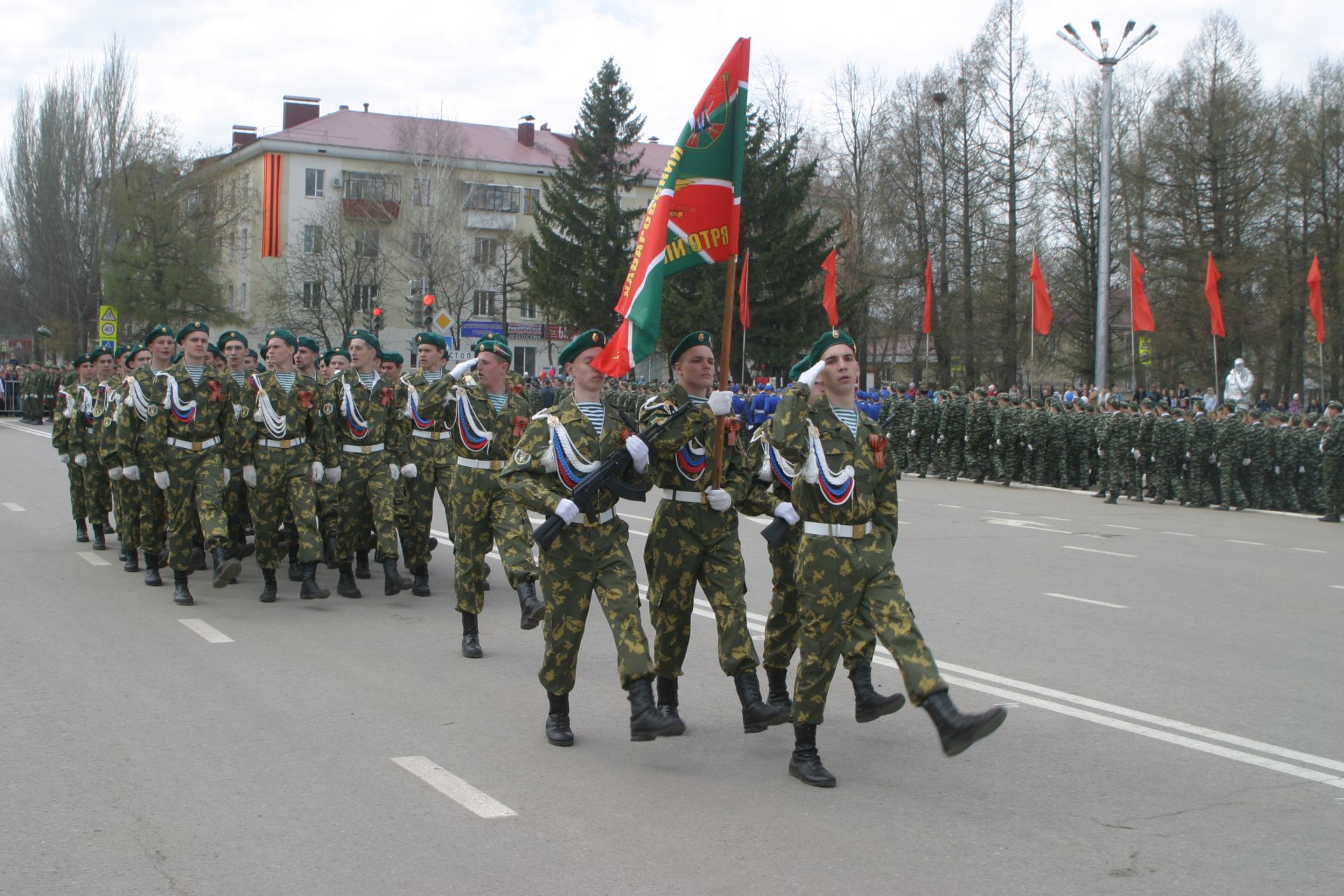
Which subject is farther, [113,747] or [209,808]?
[113,747]

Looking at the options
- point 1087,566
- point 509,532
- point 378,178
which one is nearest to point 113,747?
point 509,532

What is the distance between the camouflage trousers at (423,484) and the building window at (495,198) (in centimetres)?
6196

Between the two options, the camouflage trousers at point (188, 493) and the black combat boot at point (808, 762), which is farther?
the camouflage trousers at point (188, 493)

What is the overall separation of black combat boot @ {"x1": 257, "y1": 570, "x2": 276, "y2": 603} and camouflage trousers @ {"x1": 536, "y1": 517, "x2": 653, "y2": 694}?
4821mm

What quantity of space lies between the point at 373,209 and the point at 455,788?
64402mm

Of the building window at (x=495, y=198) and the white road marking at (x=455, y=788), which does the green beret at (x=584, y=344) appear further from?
the building window at (x=495, y=198)

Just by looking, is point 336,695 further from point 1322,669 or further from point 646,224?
point 1322,669

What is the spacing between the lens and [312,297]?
6262cm

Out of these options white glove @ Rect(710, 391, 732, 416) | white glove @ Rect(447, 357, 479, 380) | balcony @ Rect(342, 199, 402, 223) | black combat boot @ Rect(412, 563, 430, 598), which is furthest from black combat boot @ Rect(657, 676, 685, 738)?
balcony @ Rect(342, 199, 402, 223)

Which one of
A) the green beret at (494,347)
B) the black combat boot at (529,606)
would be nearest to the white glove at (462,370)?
the green beret at (494,347)

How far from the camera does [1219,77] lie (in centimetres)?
4219

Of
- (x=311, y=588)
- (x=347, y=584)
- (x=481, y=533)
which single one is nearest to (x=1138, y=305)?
(x=347, y=584)

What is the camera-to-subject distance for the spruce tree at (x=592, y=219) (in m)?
50.4

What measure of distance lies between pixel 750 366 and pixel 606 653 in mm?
37945
